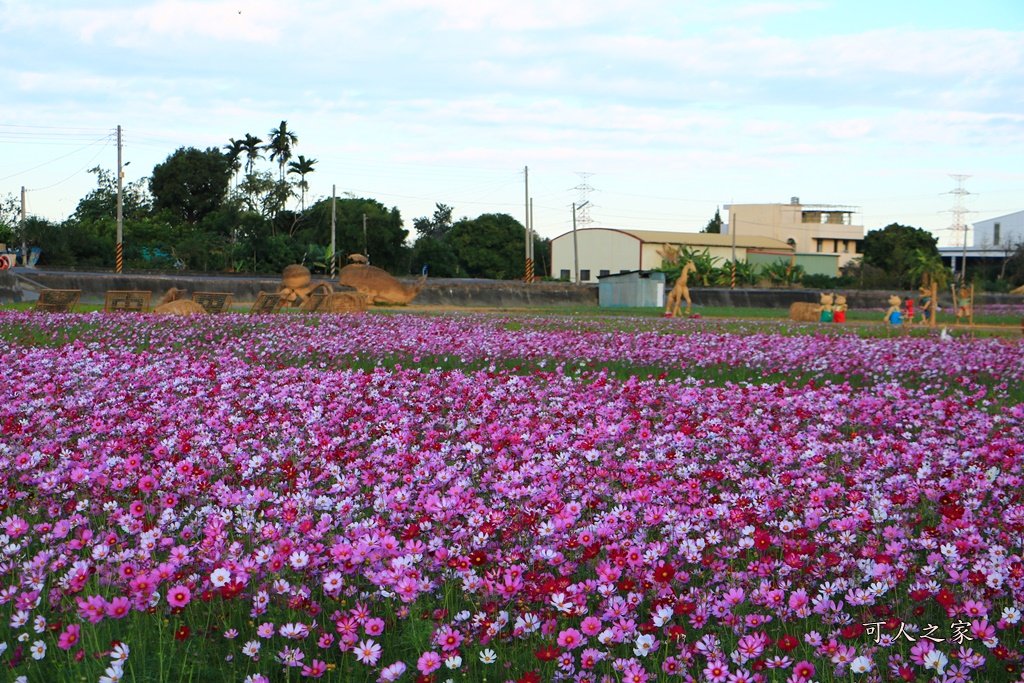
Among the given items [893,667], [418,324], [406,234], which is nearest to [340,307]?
[418,324]

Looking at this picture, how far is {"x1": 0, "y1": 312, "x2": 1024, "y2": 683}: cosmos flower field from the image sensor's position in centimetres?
279

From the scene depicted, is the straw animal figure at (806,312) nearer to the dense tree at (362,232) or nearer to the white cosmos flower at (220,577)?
the white cosmos flower at (220,577)

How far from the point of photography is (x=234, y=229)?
58812 mm

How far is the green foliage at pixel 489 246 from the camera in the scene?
7775cm

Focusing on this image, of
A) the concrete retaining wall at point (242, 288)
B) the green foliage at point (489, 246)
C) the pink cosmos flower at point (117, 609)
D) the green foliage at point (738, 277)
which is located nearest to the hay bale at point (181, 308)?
the concrete retaining wall at point (242, 288)

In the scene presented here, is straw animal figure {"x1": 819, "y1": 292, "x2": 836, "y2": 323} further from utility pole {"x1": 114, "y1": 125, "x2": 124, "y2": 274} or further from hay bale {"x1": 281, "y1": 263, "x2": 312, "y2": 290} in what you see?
utility pole {"x1": 114, "y1": 125, "x2": 124, "y2": 274}

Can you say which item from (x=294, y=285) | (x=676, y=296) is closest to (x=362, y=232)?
(x=294, y=285)

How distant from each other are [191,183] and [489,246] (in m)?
23.4

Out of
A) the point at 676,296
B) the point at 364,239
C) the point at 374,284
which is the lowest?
the point at 676,296

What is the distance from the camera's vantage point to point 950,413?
6691 millimetres

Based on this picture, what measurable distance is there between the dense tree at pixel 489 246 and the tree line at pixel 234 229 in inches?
3.2

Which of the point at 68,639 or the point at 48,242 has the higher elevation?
the point at 48,242

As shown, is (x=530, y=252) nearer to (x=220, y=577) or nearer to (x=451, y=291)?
(x=451, y=291)

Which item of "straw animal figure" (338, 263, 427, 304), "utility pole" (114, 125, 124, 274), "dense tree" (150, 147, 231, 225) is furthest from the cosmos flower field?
"dense tree" (150, 147, 231, 225)
